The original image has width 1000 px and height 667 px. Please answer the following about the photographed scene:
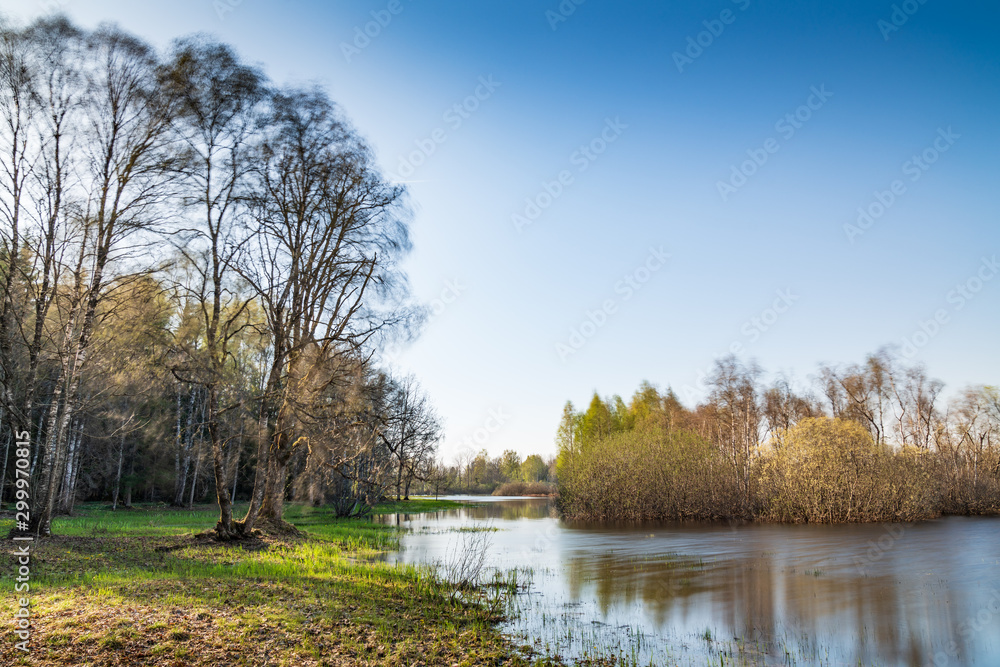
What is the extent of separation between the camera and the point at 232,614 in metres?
7.17

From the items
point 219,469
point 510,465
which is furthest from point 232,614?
point 510,465

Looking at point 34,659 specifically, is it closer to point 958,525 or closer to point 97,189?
point 97,189

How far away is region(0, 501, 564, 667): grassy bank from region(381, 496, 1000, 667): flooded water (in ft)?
5.07

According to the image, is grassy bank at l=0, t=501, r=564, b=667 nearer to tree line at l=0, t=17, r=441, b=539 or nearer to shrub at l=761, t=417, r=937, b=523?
tree line at l=0, t=17, r=441, b=539

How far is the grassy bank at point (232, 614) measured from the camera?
19.6 ft

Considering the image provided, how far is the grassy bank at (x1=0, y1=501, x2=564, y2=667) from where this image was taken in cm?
596

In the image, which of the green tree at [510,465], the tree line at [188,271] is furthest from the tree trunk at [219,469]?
the green tree at [510,465]

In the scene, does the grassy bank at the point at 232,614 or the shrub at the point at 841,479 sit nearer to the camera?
the grassy bank at the point at 232,614

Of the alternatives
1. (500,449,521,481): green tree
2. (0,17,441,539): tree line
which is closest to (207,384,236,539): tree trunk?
(0,17,441,539): tree line

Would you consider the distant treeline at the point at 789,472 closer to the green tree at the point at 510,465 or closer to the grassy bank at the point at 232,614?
the grassy bank at the point at 232,614

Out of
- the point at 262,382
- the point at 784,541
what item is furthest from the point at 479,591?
the point at 784,541

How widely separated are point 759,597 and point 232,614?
32.1 ft

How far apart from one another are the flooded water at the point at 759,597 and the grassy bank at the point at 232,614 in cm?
155

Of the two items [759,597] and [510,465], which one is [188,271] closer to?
[759,597]
